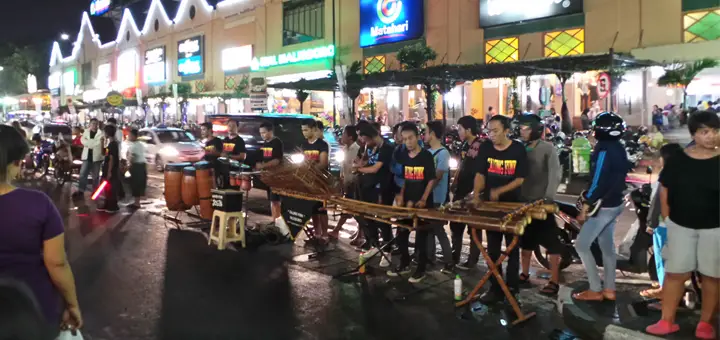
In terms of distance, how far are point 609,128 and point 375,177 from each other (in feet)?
10.0

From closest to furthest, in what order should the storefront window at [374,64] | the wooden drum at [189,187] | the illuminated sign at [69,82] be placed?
the wooden drum at [189,187]
the storefront window at [374,64]
the illuminated sign at [69,82]

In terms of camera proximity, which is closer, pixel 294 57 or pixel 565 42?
pixel 565 42

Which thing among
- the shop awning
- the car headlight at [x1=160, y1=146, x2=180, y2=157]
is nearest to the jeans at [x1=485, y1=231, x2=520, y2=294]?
the shop awning

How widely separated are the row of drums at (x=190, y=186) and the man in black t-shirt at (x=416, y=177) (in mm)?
4046

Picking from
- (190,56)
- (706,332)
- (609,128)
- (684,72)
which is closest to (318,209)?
(609,128)

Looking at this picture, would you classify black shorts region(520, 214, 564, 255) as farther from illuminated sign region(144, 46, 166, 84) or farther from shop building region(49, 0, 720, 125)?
illuminated sign region(144, 46, 166, 84)

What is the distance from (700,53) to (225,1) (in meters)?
27.5

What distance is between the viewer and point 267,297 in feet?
20.1

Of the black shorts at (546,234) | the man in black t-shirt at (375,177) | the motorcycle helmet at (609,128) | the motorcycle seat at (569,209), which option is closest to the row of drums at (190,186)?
the man in black t-shirt at (375,177)

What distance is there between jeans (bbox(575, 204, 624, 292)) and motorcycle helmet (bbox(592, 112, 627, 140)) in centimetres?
68

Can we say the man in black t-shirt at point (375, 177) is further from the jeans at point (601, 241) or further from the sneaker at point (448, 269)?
the jeans at point (601, 241)

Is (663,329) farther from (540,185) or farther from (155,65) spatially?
(155,65)

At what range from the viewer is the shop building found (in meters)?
17.8

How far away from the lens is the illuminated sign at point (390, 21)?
24.6 metres
